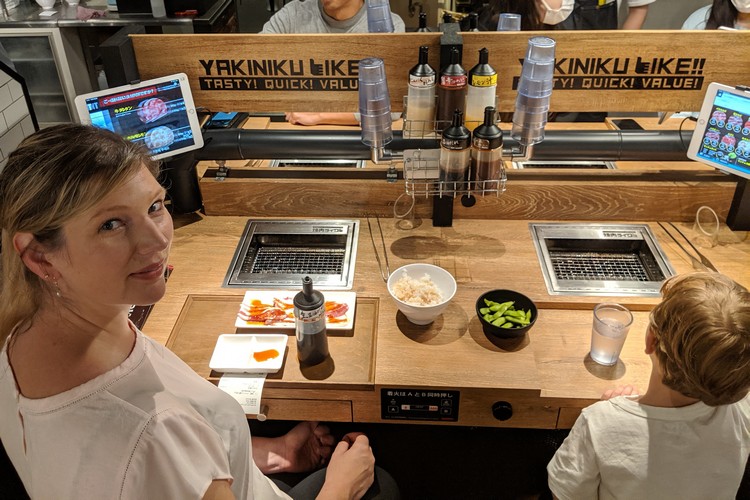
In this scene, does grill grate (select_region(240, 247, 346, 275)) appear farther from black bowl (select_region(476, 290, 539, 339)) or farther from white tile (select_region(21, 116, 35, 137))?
white tile (select_region(21, 116, 35, 137))

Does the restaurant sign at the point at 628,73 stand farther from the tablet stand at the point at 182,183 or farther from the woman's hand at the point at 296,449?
the woman's hand at the point at 296,449

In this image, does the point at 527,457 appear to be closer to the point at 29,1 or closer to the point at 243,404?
the point at 243,404

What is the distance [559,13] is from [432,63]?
1655mm

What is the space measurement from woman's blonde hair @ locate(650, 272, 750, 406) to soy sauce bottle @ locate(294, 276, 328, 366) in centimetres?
85

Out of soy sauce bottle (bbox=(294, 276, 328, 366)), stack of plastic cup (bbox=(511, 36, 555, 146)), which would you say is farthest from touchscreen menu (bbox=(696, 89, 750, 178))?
soy sauce bottle (bbox=(294, 276, 328, 366))

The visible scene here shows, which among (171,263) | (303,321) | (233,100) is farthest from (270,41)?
(303,321)

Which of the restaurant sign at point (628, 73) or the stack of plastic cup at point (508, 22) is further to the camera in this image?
the stack of plastic cup at point (508, 22)

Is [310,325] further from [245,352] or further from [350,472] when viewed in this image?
[350,472]

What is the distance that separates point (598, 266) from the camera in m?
2.21

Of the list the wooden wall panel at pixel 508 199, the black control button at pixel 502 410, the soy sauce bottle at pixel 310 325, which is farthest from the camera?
the wooden wall panel at pixel 508 199

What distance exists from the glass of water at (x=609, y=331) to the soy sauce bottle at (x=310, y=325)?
776mm

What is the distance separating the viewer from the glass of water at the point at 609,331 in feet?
5.69

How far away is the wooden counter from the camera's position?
1.76 m

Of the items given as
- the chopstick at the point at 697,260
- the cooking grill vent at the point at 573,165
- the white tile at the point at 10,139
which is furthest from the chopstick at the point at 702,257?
the white tile at the point at 10,139
